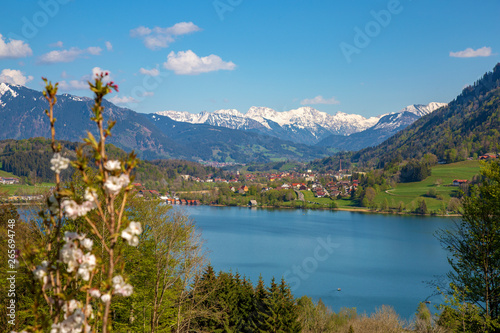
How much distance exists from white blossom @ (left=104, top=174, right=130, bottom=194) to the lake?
745 inches

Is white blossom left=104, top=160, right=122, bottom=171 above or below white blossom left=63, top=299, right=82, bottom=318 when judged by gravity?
above

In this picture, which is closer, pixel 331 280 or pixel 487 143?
pixel 331 280

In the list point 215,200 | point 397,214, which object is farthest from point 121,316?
point 215,200

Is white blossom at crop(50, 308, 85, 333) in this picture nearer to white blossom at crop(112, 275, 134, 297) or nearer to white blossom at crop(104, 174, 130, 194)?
white blossom at crop(112, 275, 134, 297)

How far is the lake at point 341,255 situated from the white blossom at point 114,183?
1893 centimetres

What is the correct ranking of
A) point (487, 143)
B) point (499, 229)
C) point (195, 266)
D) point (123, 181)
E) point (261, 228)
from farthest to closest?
point (487, 143) → point (261, 228) → point (195, 266) → point (499, 229) → point (123, 181)

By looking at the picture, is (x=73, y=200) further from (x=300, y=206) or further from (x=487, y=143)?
(x=487, y=143)

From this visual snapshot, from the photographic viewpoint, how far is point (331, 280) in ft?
113

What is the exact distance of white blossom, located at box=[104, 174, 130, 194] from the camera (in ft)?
6.40

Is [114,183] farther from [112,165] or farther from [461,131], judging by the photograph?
[461,131]

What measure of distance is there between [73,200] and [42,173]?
10764 centimetres

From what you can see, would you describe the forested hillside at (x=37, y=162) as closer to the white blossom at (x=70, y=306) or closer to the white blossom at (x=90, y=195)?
the white blossom at (x=70, y=306)

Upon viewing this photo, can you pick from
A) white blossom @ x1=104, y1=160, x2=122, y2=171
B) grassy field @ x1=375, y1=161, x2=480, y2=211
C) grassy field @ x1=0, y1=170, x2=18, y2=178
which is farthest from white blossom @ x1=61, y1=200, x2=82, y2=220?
grassy field @ x1=0, y1=170, x2=18, y2=178

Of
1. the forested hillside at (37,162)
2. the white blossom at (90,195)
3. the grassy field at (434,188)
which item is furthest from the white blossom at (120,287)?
the forested hillside at (37,162)
